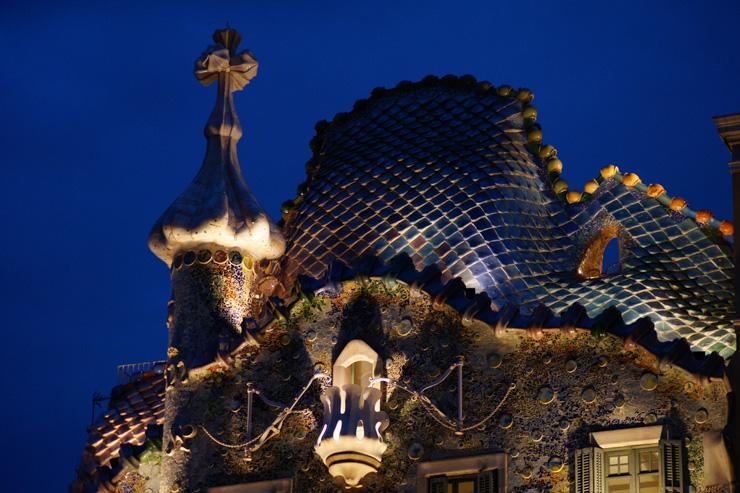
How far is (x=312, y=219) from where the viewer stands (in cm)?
2438

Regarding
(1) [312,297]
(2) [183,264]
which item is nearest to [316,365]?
(1) [312,297]

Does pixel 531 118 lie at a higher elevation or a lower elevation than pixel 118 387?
higher

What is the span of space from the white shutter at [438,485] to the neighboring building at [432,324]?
0.02 metres

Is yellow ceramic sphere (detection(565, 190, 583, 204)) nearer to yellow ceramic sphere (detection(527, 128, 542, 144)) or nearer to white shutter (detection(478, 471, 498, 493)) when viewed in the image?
yellow ceramic sphere (detection(527, 128, 542, 144))

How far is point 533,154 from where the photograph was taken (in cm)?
2409

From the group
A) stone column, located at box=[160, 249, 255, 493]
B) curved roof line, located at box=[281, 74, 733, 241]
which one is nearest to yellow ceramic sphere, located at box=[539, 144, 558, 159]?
curved roof line, located at box=[281, 74, 733, 241]

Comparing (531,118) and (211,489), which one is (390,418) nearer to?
(211,489)

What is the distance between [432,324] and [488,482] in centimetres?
198

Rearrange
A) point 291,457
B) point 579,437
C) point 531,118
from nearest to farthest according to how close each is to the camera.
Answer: point 579,437 → point 291,457 → point 531,118

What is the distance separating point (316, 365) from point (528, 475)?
9.84ft

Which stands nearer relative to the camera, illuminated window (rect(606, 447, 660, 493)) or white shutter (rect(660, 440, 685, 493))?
white shutter (rect(660, 440, 685, 493))

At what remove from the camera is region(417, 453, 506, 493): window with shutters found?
21.2 meters

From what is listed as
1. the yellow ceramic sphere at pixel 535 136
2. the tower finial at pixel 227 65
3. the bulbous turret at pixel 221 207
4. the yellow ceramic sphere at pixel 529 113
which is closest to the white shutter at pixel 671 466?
the yellow ceramic sphere at pixel 535 136

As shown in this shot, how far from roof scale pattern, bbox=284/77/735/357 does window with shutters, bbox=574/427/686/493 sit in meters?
1.32
